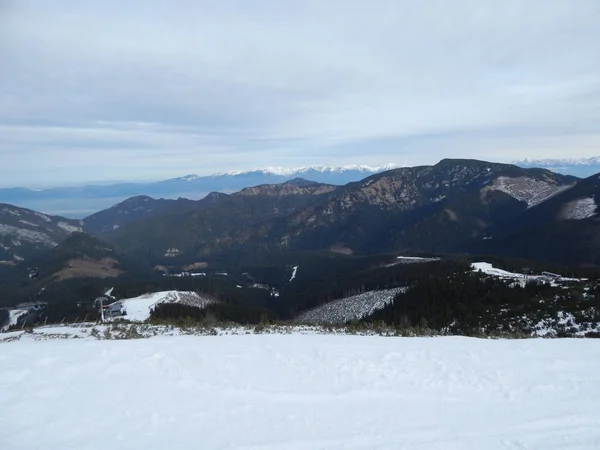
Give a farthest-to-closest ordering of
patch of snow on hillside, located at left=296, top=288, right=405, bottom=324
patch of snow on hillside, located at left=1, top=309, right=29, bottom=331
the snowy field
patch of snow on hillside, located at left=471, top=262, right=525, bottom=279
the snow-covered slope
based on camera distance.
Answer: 1. patch of snow on hillside, located at left=1, top=309, right=29, bottom=331
2. patch of snow on hillside, located at left=296, top=288, right=405, bottom=324
3. the snow-covered slope
4. patch of snow on hillside, located at left=471, top=262, right=525, bottom=279
5. the snowy field

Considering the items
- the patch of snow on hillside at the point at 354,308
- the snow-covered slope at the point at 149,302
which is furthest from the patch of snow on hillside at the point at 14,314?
the patch of snow on hillside at the point at 354,308

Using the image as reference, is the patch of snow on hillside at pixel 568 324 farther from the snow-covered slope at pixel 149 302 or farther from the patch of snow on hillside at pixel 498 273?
the snow-covered slope at pixel 149 302

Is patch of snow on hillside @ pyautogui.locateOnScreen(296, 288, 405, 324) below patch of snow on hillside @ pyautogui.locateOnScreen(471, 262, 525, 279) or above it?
below

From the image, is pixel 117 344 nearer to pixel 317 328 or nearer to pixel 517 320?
pixel 317 328

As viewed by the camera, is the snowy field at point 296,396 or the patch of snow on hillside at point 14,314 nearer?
the snowy field at point 296,396

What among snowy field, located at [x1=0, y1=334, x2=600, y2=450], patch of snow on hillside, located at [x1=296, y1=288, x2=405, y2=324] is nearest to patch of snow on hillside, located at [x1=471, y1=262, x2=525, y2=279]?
patch of snow on hillside, located at [x1=296, y1=288, x2=405, y2=324]

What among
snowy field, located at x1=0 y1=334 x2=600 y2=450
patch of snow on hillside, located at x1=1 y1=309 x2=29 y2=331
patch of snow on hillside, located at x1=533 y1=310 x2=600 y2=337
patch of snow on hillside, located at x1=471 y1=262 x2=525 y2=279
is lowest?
patch of snow on hillside, located at x1=1 y1=309 x2=29 y2=331

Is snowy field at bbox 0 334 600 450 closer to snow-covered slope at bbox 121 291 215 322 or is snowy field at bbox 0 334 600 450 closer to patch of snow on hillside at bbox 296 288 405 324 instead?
snow-covered slope at bbox 121 291 215 322
